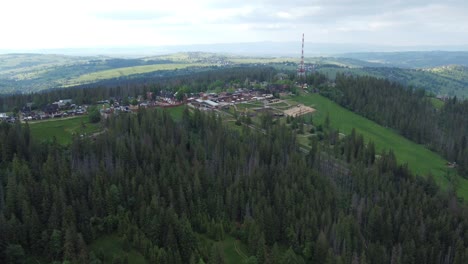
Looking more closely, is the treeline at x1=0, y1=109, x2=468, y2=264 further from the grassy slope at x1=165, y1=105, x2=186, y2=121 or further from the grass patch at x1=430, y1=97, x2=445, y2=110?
the grass patch at x1=430, y1=97, x2=445, y2=110

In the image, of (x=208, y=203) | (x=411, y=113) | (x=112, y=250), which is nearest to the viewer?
(x=112, y=250)

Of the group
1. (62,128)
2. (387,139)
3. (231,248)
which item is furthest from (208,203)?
(387,139)

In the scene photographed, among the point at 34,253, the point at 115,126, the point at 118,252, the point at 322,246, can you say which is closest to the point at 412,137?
the point at 322,246

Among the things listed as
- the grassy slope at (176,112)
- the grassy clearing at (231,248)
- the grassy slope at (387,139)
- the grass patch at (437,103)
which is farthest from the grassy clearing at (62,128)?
the grass patch at (437,103)

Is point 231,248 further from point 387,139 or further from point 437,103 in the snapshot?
point 437,103

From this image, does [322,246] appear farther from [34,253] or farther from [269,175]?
[34,253]

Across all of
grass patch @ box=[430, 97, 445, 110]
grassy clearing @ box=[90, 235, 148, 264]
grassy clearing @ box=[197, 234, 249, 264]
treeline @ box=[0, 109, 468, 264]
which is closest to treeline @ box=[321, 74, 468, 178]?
grass patch @ box=[430, 97, 445, 110]
